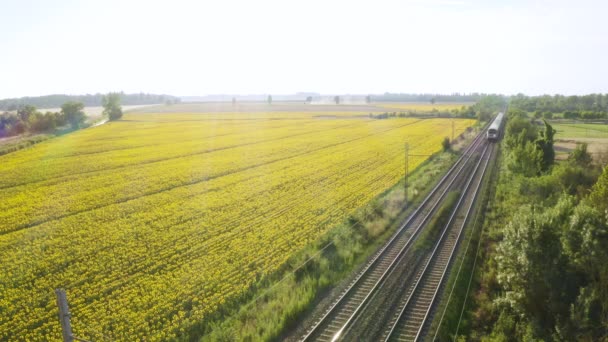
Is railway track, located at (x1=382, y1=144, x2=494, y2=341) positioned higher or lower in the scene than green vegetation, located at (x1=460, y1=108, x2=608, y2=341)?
lower

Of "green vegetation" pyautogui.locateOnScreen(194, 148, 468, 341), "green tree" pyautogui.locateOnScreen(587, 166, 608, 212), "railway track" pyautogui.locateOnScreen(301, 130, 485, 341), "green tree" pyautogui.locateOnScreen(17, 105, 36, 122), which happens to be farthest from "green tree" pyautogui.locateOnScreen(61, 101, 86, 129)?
"green tree" pyautogui.locateOnScreen(587, 166, 608, 212)

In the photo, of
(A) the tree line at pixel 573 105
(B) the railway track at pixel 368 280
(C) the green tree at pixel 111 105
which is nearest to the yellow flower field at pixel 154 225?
(B) the railway track at pixel 368 280

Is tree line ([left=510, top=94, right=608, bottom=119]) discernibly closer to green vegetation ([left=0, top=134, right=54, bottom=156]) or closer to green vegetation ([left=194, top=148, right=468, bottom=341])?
green vegetation ([left=194, top=148, right=468, bottom=341])

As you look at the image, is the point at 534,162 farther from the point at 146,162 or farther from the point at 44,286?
the point at 146,162

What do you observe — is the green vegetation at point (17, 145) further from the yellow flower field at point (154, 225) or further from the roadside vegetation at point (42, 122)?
the roadside vegetation at point (42, 122)

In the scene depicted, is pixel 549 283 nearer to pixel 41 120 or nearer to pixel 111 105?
pixel 41 120

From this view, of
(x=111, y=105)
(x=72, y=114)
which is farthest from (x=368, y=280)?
(x=111, y=105)
